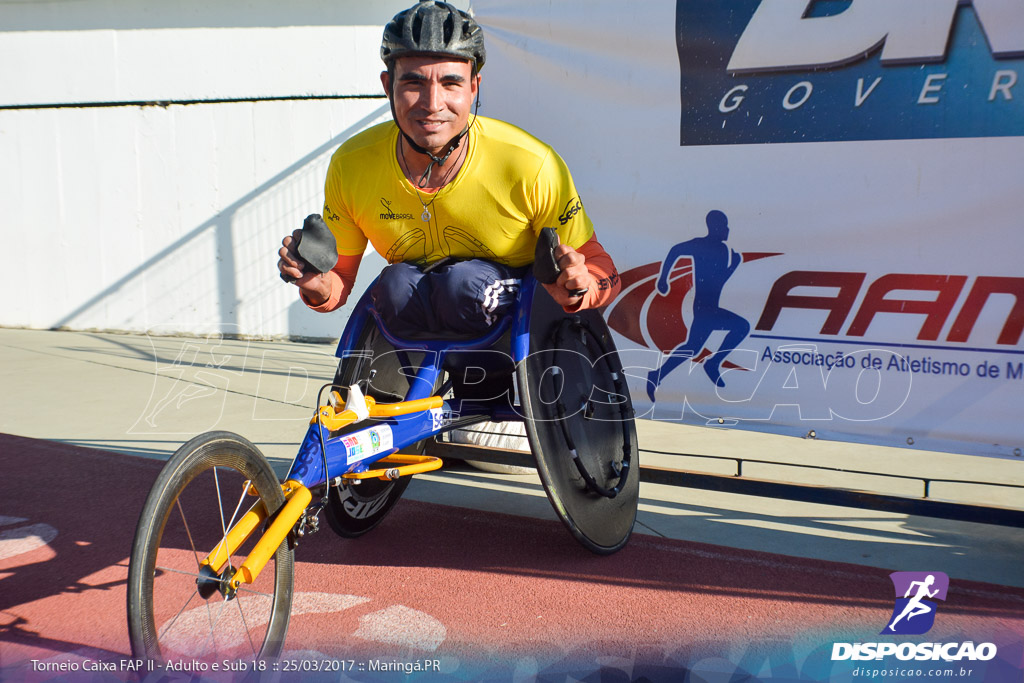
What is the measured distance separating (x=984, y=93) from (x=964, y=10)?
356 mm

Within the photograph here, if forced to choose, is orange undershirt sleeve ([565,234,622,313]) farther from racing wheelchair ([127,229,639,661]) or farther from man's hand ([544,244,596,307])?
racing wheelchair ([127,229,639,661])

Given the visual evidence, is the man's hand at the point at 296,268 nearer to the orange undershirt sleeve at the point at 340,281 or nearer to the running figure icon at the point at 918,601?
the orange undershirt sleeve at the point at 340,281

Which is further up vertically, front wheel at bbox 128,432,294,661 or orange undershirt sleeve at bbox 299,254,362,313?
orange undershirt sleeve at bbox 299,254,362,313

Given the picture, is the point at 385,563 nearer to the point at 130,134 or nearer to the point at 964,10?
the point at 964,10

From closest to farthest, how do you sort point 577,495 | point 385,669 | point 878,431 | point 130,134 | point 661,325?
1. point 385,669
2. point 577,495
3. point 878,431
4. point 661,325
5. point 130,134

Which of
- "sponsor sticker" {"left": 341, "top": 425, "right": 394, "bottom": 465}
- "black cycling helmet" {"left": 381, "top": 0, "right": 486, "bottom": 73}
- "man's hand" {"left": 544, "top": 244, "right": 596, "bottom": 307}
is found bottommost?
"sponsor sticker" {"left": 341, "top": 425, "right": 394, "bottom": 465}

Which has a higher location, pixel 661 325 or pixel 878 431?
pixel 661 325

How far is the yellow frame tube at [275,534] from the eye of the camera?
2.29 meters

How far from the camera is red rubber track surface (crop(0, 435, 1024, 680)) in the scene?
281 centimetres

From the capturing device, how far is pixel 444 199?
3.31m

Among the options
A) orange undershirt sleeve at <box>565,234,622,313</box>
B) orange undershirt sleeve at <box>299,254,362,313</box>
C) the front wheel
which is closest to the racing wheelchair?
the front wheel

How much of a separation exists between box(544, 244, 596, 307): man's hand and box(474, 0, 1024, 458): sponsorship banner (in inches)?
51.6

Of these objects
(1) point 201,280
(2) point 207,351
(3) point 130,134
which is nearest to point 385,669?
(2) point 207,351

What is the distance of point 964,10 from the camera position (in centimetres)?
357
